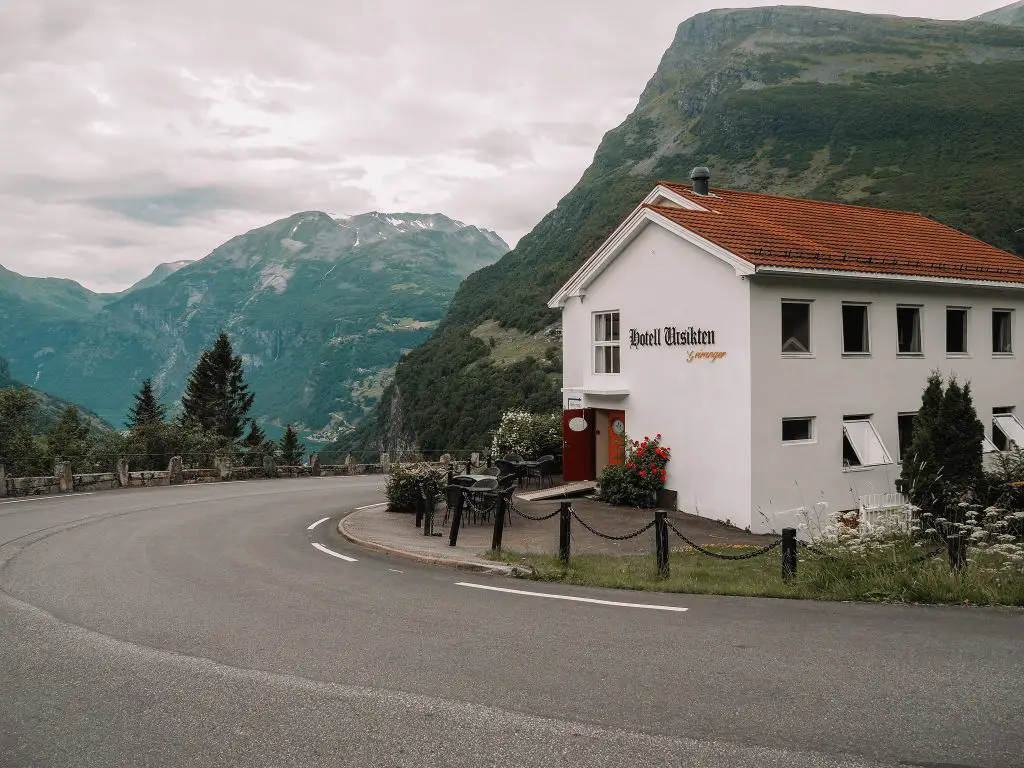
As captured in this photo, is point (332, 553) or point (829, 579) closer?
point (829, 579)

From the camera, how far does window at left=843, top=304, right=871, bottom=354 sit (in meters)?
18.3

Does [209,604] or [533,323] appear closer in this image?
[209,604]

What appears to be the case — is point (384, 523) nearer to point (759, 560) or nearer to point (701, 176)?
point (759, 560)

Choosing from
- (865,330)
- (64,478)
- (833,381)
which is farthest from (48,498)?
(865,330)

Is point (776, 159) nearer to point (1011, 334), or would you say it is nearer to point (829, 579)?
point (1011, 334)

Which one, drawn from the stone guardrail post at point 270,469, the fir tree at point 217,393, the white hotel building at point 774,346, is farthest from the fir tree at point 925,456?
the fir tree at point 217,393

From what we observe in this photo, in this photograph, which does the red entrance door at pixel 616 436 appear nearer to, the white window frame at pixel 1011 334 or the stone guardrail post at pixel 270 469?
the white window frame at pixel 1011 334

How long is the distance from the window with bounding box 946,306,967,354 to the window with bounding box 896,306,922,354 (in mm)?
1371

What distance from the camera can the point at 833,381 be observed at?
58.4 feet

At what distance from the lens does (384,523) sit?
55.9 ft

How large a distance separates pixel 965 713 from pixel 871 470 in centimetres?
1416

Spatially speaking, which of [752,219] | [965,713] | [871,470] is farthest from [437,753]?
[752,219]

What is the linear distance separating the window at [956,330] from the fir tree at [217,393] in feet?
212

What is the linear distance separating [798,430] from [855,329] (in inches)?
127
